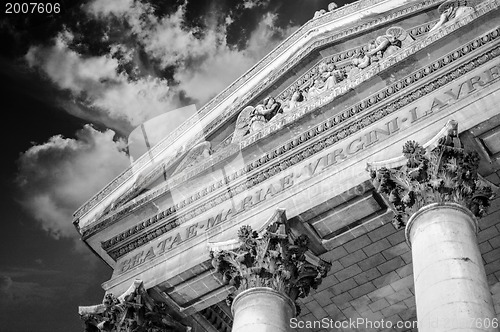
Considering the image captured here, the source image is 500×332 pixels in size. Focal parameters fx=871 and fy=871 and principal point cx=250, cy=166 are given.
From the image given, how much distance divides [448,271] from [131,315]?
20.7ft

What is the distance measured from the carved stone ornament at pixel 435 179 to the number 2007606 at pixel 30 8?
17110 mm

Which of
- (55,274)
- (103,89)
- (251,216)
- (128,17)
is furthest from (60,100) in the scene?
(251,216)

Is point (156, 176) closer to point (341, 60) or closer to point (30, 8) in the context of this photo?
point (341, 60)

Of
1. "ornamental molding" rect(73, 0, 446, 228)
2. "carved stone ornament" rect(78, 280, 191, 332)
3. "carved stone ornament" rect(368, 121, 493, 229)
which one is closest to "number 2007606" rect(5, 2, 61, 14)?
"ornamental molding" rect(73, 0, 446, 228)

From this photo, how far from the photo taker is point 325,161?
15156mm

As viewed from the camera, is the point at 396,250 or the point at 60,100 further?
the point at 60,100

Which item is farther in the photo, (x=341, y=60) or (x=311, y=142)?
(x=341, y=60)

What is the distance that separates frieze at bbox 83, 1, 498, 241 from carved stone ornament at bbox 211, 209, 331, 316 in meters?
2.30

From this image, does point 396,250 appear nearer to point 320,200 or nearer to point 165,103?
point 320,200

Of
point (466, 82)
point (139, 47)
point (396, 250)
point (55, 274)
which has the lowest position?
point (396, 250)

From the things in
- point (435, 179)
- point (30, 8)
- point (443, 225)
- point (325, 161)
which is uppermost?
point (30, 8)

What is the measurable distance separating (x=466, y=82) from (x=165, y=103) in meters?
13.6

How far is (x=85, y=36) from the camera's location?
27.5m

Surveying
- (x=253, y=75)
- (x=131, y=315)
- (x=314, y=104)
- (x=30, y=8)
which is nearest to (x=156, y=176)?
(x=253, y=75)
